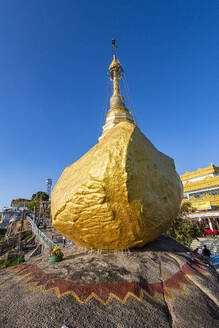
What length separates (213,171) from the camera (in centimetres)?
2619

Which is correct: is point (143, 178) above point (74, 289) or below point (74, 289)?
above


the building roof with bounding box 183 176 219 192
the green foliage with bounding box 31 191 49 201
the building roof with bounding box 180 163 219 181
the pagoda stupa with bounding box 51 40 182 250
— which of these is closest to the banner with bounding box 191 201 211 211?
the building roof with bounding box 183 176 219 192

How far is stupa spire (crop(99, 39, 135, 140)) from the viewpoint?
11401 mm

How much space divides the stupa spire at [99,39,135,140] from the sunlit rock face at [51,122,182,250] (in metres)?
4.08

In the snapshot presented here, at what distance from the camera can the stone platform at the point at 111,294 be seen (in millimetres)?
2287

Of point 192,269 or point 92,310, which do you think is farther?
point 192,269

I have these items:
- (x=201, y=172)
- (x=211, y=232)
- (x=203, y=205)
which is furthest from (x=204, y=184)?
(x=211, y=232)

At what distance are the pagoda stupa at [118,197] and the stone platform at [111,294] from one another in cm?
58

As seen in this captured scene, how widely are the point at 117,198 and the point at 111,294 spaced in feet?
5.17

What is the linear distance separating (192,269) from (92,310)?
102 inches

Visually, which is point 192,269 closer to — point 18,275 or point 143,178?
point 143,178

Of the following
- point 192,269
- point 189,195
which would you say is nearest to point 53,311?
point 192,269

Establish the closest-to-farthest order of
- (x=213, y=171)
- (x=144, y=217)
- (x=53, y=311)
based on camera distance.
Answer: (x=53, y=311) → (x=144, y=217) → (x=213, y=171)

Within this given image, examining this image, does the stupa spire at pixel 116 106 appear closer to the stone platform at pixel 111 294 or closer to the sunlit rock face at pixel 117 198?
the sunlit rock face at pixel 117 198
